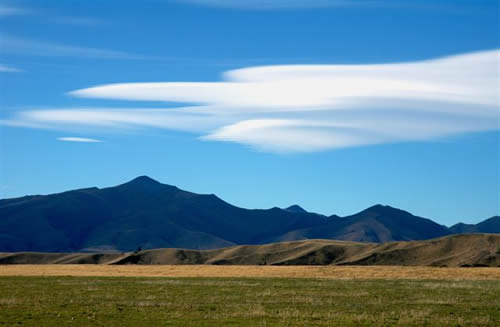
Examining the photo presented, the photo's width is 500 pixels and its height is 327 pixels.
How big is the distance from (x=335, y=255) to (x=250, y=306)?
11683 cm

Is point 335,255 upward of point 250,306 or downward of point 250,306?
upward

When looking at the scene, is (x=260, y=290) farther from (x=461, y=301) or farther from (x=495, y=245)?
(x=495, y=245)

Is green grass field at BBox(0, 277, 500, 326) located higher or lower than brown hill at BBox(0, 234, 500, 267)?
lower

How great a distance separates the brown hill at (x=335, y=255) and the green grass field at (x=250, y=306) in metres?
74.8

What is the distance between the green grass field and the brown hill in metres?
74.8

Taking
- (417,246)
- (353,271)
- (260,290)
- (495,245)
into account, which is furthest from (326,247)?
(260,290)

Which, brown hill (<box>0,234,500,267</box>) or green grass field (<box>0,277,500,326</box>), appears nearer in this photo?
green grass field (<box>0,277,500,326</box>)

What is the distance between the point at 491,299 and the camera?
48.6 m

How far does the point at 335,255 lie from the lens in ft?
516

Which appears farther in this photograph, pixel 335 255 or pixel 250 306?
pixel 335 255

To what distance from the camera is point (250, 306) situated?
42.6m

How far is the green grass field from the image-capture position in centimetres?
3509

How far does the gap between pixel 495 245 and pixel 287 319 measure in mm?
109174

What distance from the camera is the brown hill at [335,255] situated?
132875 millimetres
